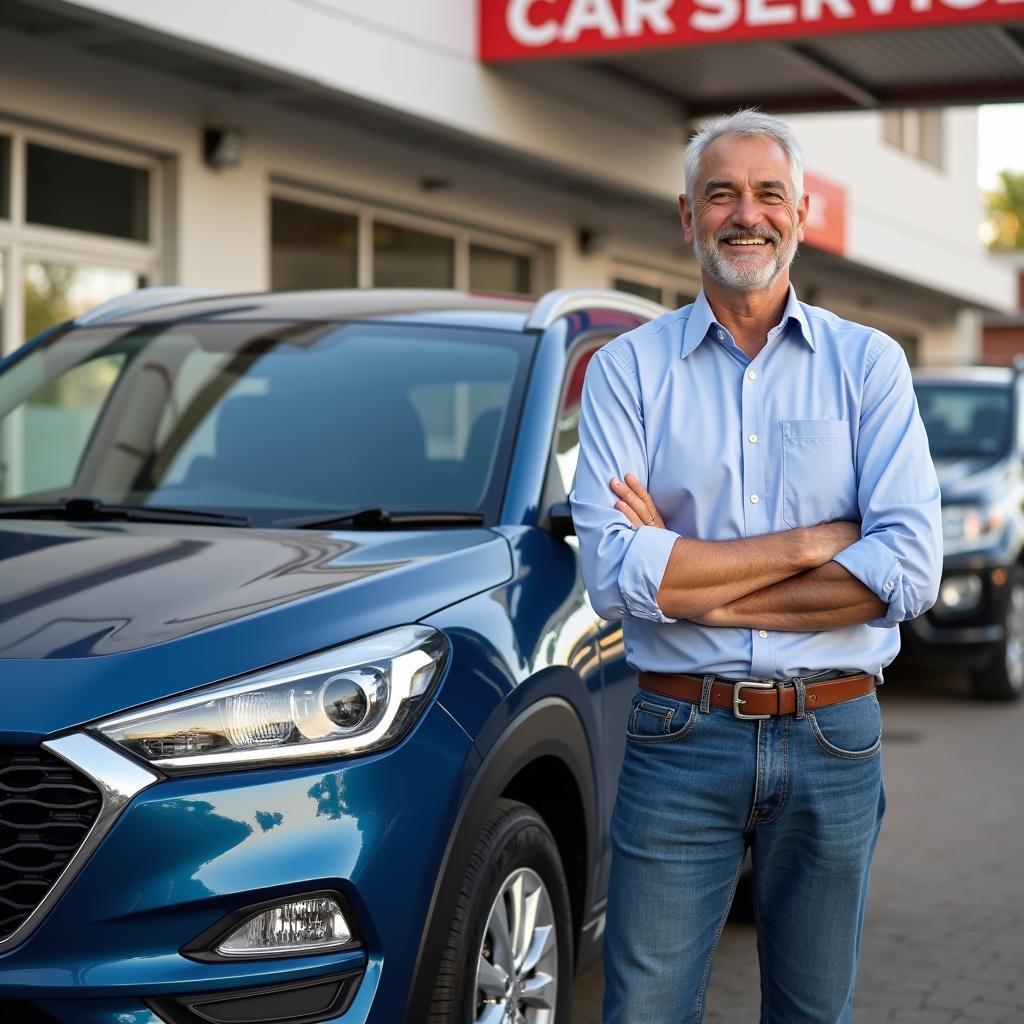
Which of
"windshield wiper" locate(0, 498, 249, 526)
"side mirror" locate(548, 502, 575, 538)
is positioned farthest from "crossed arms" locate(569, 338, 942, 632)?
"windshield wiper" locate(0, 498, 249, 526)

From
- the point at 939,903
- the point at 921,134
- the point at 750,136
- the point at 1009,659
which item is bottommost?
the point at 939,903

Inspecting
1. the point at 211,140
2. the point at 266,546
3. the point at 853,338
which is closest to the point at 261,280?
the point at 211,140

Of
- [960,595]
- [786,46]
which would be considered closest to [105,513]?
[960,595]

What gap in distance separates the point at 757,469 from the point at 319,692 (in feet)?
2.76

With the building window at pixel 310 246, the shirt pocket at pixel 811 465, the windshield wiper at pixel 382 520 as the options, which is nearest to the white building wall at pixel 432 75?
the building window at pixel 310 246

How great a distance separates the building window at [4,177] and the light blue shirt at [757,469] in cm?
744

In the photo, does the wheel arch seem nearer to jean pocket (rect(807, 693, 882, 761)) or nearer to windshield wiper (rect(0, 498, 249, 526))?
jean pocket (rect(807, 693, 882, 761))

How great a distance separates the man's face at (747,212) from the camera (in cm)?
278

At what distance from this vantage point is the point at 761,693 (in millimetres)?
2695

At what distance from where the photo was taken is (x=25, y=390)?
460 cm

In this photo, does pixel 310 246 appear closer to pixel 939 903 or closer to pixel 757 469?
pixel 939 903

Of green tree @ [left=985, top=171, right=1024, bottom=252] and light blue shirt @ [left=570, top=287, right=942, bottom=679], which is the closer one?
light blue shirt @ [left=570, top=287, right=942, bottom=679]

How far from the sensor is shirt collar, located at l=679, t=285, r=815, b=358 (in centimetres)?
282

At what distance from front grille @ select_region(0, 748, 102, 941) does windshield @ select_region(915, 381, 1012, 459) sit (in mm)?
9114
